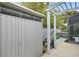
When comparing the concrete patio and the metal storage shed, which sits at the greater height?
the metal storage shed

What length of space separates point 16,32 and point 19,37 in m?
0.30

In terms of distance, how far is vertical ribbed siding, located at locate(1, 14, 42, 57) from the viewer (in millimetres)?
4573

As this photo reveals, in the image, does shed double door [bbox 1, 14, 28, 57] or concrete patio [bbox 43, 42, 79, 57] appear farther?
concrete patio [bbox 43, 42, 79, 57]

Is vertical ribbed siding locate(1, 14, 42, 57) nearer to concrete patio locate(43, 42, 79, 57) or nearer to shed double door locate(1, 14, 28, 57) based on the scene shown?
shed double door locate(1, 14, 28, 57)

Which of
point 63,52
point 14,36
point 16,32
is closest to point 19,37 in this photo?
point 16,32

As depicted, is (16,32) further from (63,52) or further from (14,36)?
(63,52)

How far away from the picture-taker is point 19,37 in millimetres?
5457

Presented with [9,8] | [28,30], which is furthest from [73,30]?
[9,8]

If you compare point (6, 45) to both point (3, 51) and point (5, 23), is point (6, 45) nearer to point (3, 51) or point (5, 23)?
point (3, 51)

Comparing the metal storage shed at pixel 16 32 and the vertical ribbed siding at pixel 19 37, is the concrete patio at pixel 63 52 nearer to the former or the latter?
the vertical ribbed siding at pixel 19 37

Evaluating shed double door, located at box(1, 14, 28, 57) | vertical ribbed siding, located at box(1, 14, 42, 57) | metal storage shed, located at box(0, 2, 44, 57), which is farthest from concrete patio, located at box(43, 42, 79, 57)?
shed double door, located at box(1, 14, 28, 57)

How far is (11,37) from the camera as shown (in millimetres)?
4844

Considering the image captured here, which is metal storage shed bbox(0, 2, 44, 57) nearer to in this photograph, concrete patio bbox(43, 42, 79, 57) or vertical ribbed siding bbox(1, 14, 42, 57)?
vertical ribbed siding bbox(1, 14, 42, 57)

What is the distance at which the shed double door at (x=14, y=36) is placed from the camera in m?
4.51
